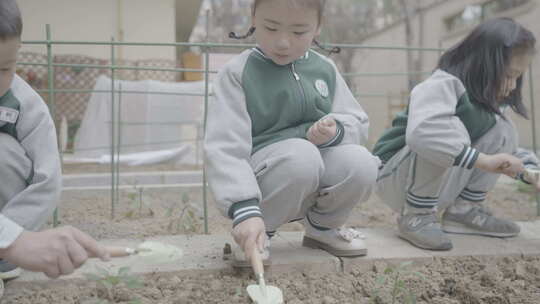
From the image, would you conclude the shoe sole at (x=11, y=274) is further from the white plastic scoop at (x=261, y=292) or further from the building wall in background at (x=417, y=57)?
the building wall in background at (x=417, y=57)

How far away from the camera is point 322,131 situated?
150 cm

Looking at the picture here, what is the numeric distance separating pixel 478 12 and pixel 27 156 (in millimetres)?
12077

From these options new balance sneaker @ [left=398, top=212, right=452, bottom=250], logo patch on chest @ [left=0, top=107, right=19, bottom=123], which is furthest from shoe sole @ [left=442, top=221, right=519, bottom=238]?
logo patch on chest @ [left=0, top=107, right=19, bottom=123]

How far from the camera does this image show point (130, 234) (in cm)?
210

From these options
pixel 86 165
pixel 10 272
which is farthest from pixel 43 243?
pixel 86 165

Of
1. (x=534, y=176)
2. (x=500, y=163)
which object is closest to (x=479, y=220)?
(x=534, y=176)

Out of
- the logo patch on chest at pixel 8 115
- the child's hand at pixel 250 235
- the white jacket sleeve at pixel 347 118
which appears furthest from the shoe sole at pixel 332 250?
the logo patch on chest at pixel 8 115

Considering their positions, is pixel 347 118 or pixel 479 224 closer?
pixel 347 118

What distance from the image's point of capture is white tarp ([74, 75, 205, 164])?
499cm

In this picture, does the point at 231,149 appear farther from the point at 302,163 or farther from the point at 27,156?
the point at 27,156

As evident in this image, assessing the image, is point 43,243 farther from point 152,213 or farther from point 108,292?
point 152,213

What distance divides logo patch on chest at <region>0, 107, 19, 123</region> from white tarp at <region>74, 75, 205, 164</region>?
3.61 m

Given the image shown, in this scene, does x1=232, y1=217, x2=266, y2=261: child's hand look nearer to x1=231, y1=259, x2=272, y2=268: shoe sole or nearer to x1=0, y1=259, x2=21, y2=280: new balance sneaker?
x1=231, y1=259, x2=272, y2=268: shoe sole

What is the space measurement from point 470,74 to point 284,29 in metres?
0.86
